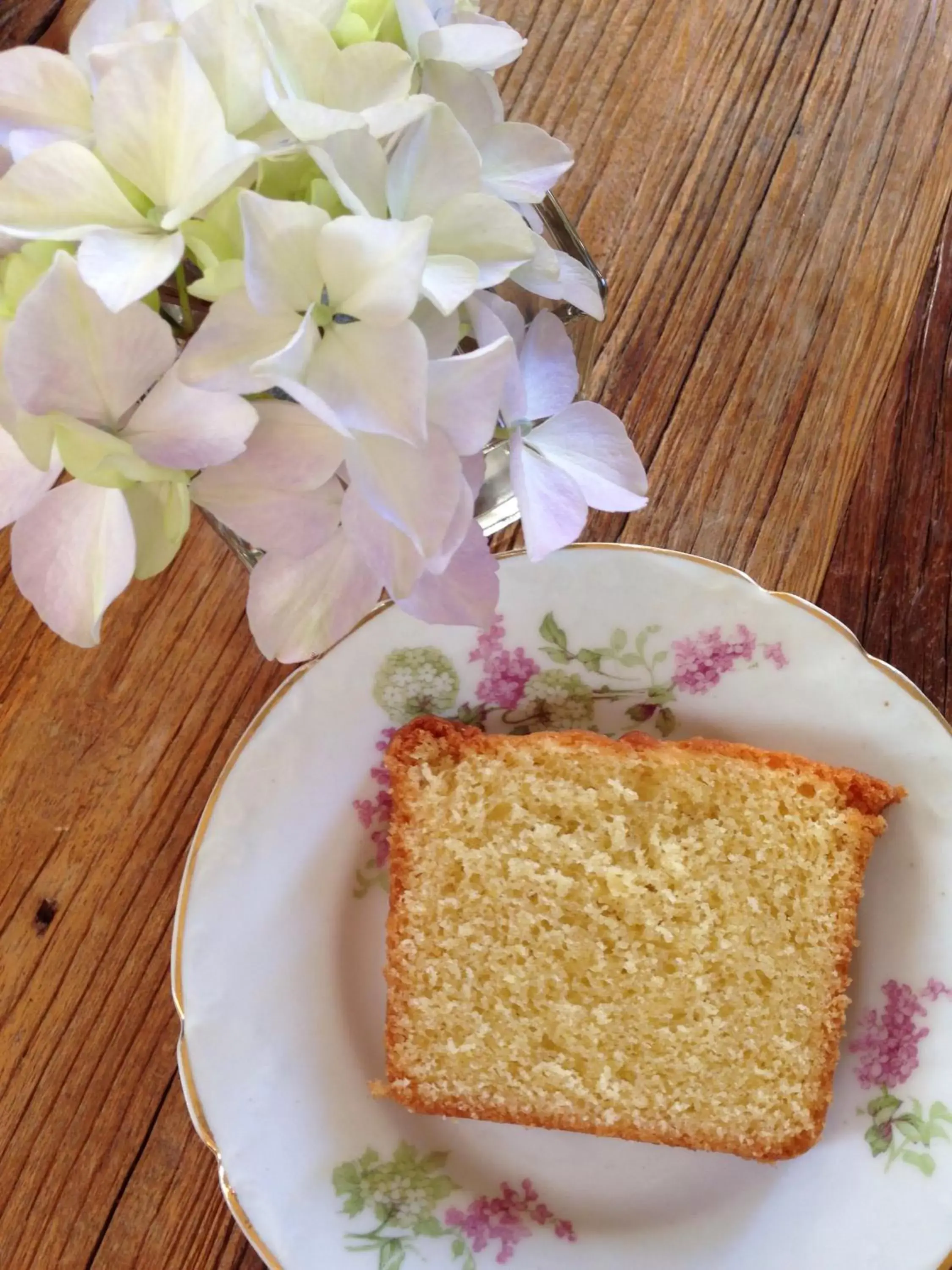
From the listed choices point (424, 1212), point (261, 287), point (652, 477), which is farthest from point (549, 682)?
point (261, 287)

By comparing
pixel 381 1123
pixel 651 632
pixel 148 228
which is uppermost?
pixel 148 228

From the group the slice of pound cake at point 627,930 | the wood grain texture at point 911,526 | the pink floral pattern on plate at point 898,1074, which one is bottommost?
the pink floral pattern on plate at point 898,1074

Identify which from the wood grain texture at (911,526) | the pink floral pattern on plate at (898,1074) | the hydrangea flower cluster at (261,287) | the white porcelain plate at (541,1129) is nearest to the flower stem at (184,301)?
the hydrangea flower cluster at (261,287)

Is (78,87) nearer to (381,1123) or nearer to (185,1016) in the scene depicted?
(185,1016)

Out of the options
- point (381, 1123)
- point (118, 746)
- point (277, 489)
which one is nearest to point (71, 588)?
point (277, 489)

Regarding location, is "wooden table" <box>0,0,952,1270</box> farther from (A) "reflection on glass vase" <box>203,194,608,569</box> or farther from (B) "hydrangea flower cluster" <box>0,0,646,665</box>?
(B) "hydrangea flower cluster" <box>0,0,646,665</box>

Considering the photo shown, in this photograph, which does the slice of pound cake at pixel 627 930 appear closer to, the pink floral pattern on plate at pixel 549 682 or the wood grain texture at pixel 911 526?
the pink floral pattern on plate at pixel 549 682

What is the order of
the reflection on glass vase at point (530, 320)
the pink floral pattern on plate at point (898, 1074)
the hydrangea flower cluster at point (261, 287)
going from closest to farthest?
1. the hydrangea flower cluster at point (261, 287)
2. the reflection on glass vase at point (530, 320)
3. the pink floral pattern on plate at point (898, 1074)

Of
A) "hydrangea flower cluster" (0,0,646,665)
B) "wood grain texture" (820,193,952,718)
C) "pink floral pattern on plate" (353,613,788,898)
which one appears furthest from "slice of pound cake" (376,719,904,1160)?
"hydrangea flower cluster" (0,0,646,665)
